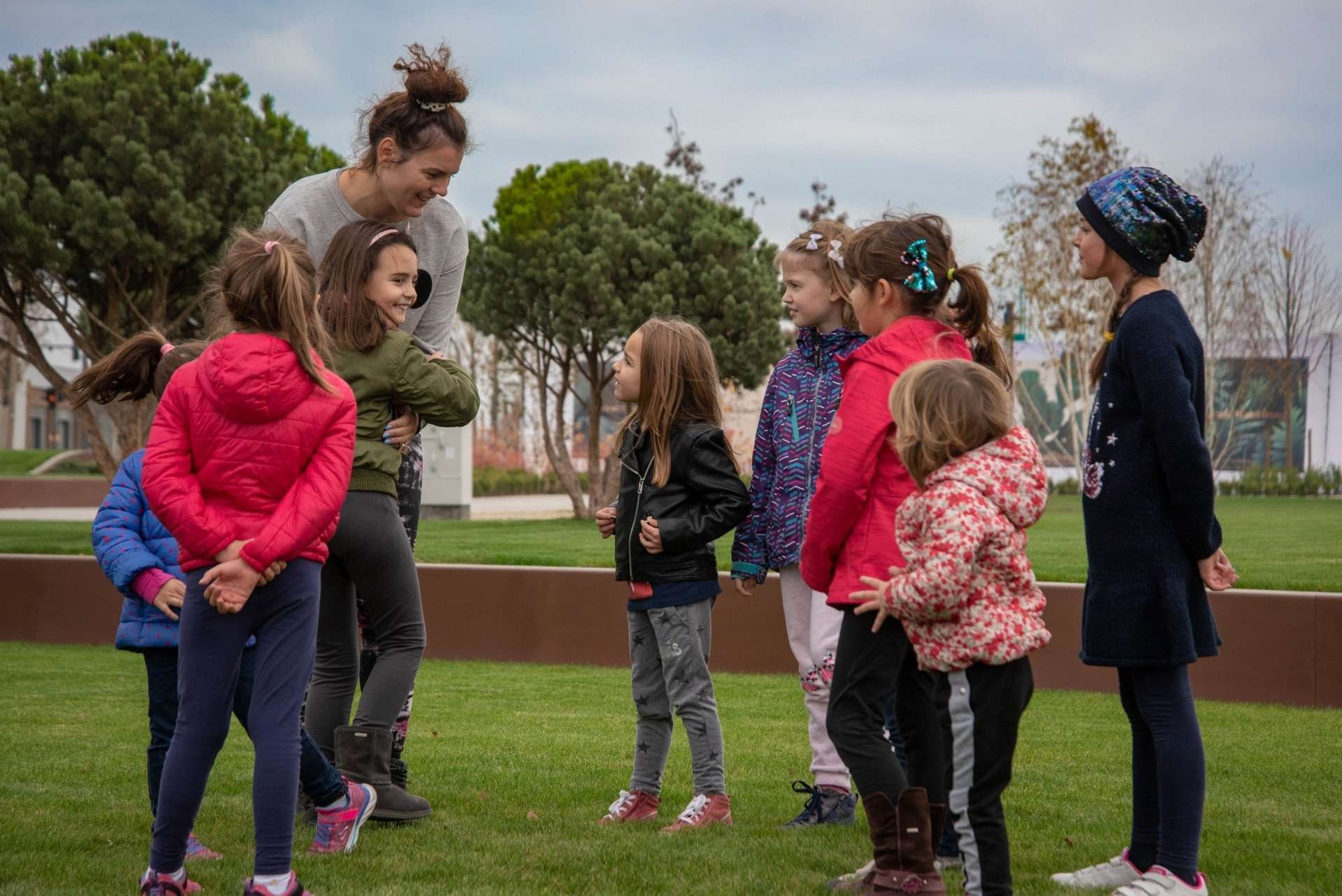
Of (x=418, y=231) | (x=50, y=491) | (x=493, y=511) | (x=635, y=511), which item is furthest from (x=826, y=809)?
(x=50, y=491)

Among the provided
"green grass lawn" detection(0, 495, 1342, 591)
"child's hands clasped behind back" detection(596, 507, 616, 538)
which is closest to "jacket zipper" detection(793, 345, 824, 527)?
"child's hands clasped behind back" detection(596, 507, 616, 538)

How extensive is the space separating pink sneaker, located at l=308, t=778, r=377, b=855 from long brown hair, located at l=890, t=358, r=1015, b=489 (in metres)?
1.75

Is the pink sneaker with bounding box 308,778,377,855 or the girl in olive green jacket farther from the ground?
the girl in olive green jacket

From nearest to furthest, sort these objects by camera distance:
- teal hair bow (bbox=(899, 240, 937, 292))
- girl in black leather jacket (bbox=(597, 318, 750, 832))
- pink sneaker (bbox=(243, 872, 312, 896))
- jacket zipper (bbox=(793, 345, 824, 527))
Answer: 1. pink sneaker (bbox=(243, 872, 312, 896))
2. teal hair bow (bbox=(899, 240, 937, 292))
3. girl in black leather jacket (bbox=(597, 318, 750, 832))
4. jacket zipper (bbox=(793, 345, 824, 527))

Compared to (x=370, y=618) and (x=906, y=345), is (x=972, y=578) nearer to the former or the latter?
(x=906, y=345)

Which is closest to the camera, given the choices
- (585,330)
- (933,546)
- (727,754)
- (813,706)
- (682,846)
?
(933,546)

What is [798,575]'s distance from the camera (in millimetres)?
4070

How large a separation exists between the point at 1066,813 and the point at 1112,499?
143 cm

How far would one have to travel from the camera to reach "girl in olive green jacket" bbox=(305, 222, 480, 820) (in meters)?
3.51

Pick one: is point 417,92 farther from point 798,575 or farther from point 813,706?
point 813,706

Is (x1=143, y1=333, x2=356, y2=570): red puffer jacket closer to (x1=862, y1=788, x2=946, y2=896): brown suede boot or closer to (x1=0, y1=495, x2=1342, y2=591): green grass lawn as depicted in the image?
(x1=862, y1=788, x2=946, y2=896): brown suede boot

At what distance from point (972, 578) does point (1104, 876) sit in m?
0.99

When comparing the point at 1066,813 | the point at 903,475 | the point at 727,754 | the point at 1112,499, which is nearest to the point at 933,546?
the point at 903,475

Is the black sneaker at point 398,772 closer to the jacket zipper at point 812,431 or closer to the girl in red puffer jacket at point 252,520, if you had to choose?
the girl in red puffer jacket at point 252,520
